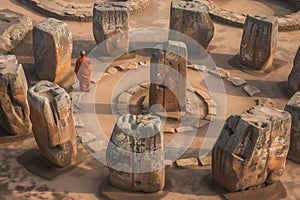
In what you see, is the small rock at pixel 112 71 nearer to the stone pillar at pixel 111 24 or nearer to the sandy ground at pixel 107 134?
the sandy ground at pixel 107 134

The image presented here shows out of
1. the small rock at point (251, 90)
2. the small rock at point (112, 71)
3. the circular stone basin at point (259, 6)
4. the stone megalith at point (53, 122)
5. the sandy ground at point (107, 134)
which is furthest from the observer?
the circular stone basin at point (259, 6)

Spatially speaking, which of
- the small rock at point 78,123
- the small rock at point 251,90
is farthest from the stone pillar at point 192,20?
the small rock at point 78,123

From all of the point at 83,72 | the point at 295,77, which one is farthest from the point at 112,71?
the point at 295,77

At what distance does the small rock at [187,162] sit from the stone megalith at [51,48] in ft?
16.9

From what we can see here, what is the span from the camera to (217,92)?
14047 mm

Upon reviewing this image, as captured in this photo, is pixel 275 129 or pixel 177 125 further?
pixel 177 125

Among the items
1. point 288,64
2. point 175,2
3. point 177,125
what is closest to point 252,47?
point 288,64

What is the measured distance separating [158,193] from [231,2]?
13.5 meters

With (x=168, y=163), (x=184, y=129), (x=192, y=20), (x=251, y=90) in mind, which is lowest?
(x=168, y=163)

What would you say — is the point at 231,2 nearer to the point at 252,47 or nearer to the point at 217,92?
the point at 252,47

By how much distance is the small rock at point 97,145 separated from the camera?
37.0ft

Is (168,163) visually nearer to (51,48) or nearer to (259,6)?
(51,48)

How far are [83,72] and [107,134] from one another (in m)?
2.18

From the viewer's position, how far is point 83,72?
13.1m
